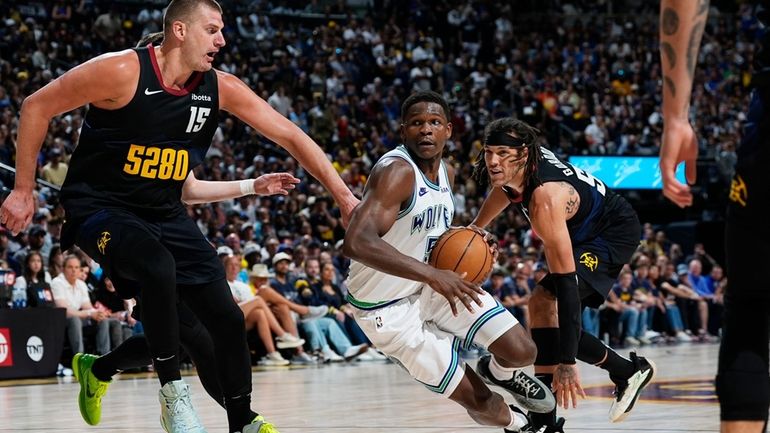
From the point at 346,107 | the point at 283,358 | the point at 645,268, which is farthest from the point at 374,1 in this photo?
the point at 283,358

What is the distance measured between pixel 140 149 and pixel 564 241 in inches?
79.8

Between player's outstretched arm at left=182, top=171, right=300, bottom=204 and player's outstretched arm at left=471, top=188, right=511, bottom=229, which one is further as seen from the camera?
player's outstretched arm at left=471, top=188, right=511, bottom=229

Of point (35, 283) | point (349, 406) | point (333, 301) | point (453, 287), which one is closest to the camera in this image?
point (453, 287)

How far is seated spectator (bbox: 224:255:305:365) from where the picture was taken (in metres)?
11.9

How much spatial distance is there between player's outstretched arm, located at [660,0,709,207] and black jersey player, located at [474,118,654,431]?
2216mm

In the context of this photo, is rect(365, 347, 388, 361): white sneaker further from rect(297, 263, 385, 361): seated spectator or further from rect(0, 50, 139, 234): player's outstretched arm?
rect(0, 50, 139, 234): player's outstretched arm

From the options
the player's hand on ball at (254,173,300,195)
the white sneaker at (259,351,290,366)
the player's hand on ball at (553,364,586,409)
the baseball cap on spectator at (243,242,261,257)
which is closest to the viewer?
the player's hand on ball at (553,364,586,409)

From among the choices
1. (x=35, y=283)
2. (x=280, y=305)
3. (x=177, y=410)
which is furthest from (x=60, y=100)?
(x=280, y=305)

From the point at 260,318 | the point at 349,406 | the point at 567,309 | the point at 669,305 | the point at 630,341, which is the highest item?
the point at 567,309

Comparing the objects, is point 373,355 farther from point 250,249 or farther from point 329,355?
point 250,249

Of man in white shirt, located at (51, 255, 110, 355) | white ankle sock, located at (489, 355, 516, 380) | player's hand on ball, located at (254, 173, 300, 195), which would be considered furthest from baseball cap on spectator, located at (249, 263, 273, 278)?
white ankle sock, located at (489, 355, 516, 380)

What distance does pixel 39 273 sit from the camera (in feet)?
36.7

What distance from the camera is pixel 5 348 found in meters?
10.5

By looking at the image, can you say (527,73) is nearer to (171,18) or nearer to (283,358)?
(283,358)
